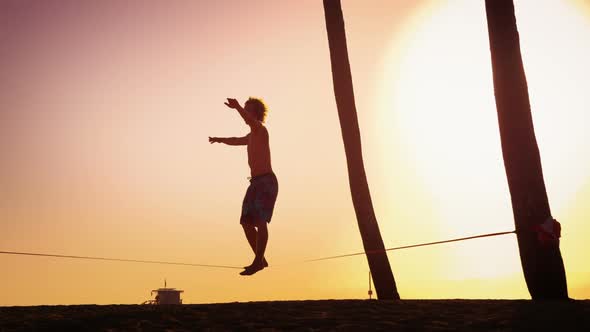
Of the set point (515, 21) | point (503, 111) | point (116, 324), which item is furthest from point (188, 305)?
point (515, 21)

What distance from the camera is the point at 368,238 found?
13617 mm

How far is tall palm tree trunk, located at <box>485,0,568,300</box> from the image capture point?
1082 cm

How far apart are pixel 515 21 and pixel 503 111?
4.62 ft

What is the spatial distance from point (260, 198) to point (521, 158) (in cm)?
365

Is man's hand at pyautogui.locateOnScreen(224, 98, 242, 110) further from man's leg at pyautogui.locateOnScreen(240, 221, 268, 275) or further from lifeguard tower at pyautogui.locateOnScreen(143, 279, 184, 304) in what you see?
lifeguard tower at pyautogui.locateOnScreen(143, 279, 184, 304)

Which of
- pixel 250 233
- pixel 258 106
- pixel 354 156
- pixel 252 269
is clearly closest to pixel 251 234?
Result: pixel 250 233

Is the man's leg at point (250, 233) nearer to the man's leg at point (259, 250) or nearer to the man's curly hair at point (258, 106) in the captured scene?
the man's leg at point (259, 250)

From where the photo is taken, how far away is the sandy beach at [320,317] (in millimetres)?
8125

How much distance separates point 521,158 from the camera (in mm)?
11125

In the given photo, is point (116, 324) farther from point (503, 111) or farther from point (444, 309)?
point (503, 111)

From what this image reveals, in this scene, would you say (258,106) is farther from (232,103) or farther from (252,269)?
(252,269)

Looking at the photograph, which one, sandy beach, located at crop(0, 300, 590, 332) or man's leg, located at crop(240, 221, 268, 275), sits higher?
man's leg, located at crop(240, 221, 268, 275)

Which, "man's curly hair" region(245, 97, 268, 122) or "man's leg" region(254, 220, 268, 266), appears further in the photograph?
"man's curly hair" region(245, 97, 268, 122)

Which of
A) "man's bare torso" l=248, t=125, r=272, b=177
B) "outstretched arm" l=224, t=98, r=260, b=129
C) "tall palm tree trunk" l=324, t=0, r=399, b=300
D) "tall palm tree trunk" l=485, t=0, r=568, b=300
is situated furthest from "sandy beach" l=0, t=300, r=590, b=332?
"tall palm tree trunk" l=324, t=0, r=399, b=300
